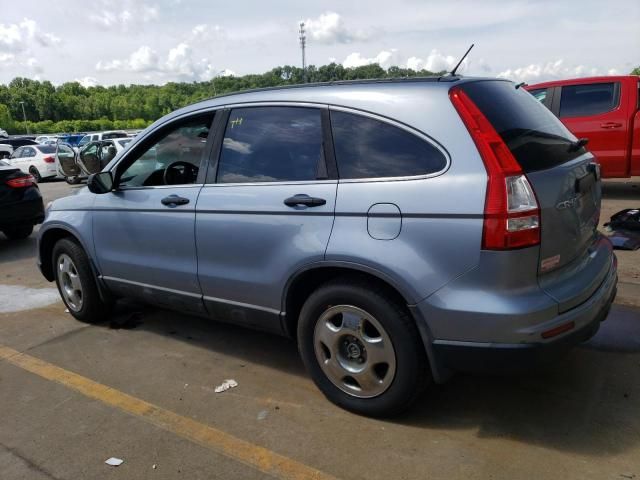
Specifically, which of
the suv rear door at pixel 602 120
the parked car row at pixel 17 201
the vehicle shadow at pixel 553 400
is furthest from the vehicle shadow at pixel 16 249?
the suv rear door at pixel 602 120

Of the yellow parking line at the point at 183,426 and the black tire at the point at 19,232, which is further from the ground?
the yellow parking line at the point at 183,426

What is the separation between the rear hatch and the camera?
8.48 ft

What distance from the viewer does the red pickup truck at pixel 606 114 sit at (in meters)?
A: 8.45

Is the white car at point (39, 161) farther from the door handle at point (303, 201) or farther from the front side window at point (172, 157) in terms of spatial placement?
the door handle at point (303, 201)

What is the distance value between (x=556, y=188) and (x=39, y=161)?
21.7 m

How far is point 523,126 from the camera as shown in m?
2.85

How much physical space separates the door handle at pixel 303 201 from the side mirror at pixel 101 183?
173cm

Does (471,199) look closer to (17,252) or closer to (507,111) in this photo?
Answer: (507,111)

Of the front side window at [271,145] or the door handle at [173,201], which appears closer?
the front side window at [271,145]

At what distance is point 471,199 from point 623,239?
4.52 m

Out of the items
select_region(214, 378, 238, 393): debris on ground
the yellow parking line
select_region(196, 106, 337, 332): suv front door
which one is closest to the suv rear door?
select_region(196, 106, 337, 332): suv front door

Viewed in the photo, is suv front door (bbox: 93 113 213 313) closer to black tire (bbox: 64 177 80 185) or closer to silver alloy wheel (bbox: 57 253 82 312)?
silver alloy wheel (bbox: 57 253 82 312)

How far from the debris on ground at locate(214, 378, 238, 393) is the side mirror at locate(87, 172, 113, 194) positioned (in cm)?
171

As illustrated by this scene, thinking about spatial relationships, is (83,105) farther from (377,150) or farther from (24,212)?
(377,150)
